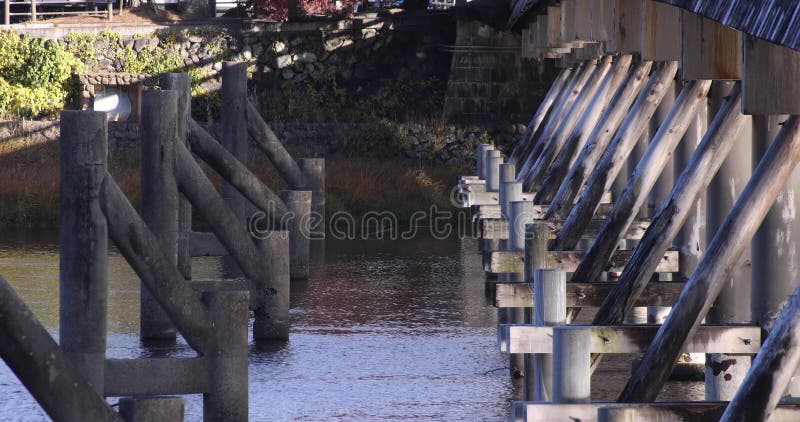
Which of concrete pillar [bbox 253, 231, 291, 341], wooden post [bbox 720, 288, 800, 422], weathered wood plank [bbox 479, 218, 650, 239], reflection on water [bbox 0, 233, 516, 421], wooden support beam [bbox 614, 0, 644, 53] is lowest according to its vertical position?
reflection on water [bbox 0, 233, 516, 421]

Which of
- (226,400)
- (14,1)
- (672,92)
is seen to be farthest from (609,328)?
(14,1)

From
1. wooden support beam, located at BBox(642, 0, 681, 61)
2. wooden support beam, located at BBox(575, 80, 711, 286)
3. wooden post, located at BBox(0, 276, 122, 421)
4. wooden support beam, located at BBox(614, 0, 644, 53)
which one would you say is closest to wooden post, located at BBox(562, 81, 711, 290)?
wooden support beam, located at BBox(575, 80, 711, 286)

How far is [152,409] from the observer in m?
7.48

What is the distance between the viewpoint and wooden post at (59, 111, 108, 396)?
8.22 metres

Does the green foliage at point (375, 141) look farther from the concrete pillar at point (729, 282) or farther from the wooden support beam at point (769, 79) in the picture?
the wooden support beam at point (769, 79)

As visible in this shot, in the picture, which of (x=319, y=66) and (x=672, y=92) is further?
(x=319, y=66)

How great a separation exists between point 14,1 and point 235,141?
20.0 metres

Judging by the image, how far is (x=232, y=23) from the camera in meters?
31.3

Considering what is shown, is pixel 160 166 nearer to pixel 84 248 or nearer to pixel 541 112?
pixel 84 248

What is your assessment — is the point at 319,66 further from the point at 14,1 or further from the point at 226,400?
the point at 226,400

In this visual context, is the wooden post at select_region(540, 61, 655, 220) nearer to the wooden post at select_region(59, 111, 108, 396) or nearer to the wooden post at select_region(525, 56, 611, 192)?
the wooden post at select_region(525, 56, 611, 192)

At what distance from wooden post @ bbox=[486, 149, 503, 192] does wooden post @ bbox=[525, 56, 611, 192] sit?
0.30 meters

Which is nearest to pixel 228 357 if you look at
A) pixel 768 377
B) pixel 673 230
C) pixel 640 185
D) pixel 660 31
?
pixel 640 185

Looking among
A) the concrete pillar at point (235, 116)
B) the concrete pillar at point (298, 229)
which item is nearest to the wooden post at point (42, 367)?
the concrete pillar at point (235, 116)
